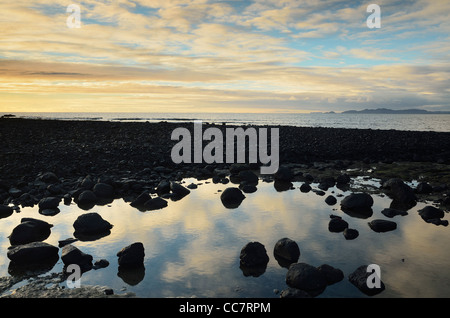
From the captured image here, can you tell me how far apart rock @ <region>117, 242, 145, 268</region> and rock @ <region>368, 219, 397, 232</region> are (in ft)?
22.4

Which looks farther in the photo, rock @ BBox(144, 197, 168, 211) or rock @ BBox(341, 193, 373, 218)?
rock @ BBox(144, 197, 168, 211)

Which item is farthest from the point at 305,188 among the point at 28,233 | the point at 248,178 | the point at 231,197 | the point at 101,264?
the point at 28,233

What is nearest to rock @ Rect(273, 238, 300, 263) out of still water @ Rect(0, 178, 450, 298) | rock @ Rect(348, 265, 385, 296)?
still water @ Rect(0, 178, 450, 298)

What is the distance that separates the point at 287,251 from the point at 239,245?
137 centimetres

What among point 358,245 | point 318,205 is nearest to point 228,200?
point 318,205

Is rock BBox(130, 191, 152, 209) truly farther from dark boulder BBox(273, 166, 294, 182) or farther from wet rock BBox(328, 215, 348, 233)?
dark boulder BBox(273, 166, 294, 182)

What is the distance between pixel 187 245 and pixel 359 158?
18483mm

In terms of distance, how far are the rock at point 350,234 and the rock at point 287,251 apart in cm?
214

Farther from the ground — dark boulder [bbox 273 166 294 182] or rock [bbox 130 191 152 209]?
dark boulder [bbox 273 166 294 182]

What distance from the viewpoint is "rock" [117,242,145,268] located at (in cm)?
734

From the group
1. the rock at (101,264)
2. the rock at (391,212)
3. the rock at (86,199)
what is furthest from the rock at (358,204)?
the rock at (86,199)

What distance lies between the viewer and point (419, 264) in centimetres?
746

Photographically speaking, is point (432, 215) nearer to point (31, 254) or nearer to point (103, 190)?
point (31, 254)

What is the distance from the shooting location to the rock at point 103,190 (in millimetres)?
13477
